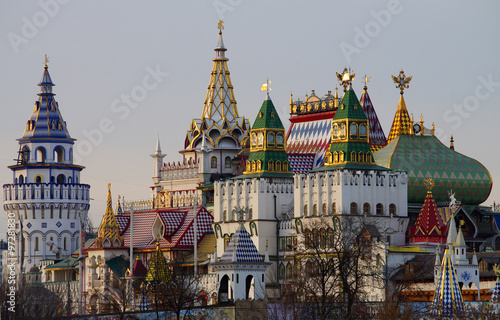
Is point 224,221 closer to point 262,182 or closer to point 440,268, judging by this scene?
point 262,182

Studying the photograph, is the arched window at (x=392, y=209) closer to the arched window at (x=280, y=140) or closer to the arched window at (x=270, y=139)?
the arched window at (x=280, y=140)

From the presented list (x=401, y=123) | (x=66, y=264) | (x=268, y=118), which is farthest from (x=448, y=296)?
(x=66, y=264)

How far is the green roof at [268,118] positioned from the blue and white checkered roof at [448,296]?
23700mm

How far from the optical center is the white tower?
114 m

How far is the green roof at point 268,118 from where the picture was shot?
90.8 metres

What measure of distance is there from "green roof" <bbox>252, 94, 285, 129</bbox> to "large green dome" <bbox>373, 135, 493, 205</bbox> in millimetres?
6571

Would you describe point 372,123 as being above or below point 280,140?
above

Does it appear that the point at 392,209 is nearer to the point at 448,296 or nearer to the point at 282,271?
the point at 282,271

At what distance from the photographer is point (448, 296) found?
2699 inches

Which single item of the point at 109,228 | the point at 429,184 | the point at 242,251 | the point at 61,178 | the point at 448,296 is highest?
the point at 61,178

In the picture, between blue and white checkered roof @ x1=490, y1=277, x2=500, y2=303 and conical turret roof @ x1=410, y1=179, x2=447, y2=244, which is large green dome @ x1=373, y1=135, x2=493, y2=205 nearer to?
conical turret roof @ x1=410, y1=179, x2=447, y2=244

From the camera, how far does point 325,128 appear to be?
100500 millimetres

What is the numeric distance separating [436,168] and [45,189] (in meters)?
35.4

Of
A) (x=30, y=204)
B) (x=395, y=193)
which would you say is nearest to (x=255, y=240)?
(x=395, y=193)
